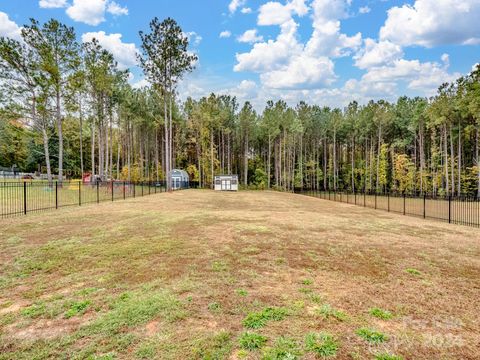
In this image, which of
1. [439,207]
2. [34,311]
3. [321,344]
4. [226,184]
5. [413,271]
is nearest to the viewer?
[321,344]

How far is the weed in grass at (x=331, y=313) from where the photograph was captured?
3037 millimetres

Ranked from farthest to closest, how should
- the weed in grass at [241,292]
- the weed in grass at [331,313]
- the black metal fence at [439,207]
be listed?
the black metal fence at [439,207] < the weed in grass at [241,292] < the weed in grass at [331,313]

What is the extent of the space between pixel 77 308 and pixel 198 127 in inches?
1602

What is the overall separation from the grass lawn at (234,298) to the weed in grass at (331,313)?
0.02 meters

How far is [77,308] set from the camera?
10.4 feet

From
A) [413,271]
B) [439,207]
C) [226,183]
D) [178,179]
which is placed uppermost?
[178,179]

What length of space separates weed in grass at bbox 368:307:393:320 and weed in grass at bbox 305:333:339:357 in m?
0.81

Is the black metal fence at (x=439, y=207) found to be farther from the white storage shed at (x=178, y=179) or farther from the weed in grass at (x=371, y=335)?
the white storage shed at (x=178, y=179)

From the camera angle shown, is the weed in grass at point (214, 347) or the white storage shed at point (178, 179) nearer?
the weed in grass at point (214, 347)

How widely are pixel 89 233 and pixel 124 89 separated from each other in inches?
1164

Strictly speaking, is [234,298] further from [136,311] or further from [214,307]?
[136,311]

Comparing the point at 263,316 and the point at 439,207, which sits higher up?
the point at 263,316

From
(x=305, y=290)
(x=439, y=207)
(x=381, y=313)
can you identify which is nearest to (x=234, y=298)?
(x=305, y=290)

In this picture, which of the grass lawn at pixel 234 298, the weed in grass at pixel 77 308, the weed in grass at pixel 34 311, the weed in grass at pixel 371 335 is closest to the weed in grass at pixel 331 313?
the grass lawn at pixel 234 298
